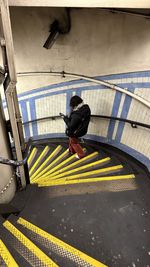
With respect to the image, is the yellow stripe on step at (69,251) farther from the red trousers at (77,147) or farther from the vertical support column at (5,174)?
the red trousers at (77,147)

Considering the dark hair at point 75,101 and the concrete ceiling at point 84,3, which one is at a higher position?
the concrete ceiling at point 84,3

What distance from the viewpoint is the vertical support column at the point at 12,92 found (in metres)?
1.34

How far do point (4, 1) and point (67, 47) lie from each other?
87.3 inches

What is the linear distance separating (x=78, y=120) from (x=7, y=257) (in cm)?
191

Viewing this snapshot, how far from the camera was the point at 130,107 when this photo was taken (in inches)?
118

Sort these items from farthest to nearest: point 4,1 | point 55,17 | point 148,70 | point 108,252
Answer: point 55,17 → point 148,70 → point 108,252 → point 4,1

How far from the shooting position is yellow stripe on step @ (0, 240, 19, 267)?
154 cm

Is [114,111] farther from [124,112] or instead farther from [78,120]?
[78,120]

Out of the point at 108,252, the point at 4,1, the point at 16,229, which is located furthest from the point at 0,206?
the point at 4,1

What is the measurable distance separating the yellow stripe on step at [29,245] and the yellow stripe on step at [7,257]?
0.13m

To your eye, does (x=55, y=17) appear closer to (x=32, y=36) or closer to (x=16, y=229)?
(x=32, y=36)

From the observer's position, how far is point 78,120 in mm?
2979

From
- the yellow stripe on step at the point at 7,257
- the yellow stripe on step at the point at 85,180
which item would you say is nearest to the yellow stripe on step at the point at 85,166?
the yellow stripe on step at the point at 85,180

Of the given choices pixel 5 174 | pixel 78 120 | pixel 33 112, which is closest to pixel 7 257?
pixel 5 174
